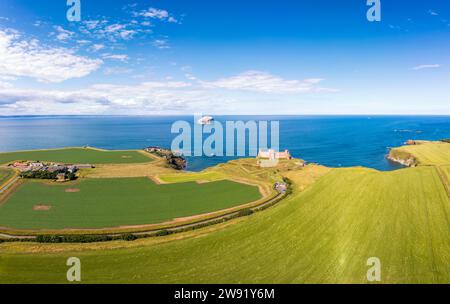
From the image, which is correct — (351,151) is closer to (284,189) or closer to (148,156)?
(284,189)

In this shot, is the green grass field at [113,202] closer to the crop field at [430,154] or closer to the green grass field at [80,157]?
the green grass field at [80,157]

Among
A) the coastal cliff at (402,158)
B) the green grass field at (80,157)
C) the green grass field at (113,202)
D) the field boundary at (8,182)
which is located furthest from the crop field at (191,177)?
the coastal cliff at (402,158)

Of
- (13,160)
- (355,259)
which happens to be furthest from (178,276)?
(13,160)

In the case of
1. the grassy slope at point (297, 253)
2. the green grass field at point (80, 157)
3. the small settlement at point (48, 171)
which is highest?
the green grass field at point (80, 157)

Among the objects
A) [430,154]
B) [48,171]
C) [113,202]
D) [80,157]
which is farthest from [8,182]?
[430,154]
